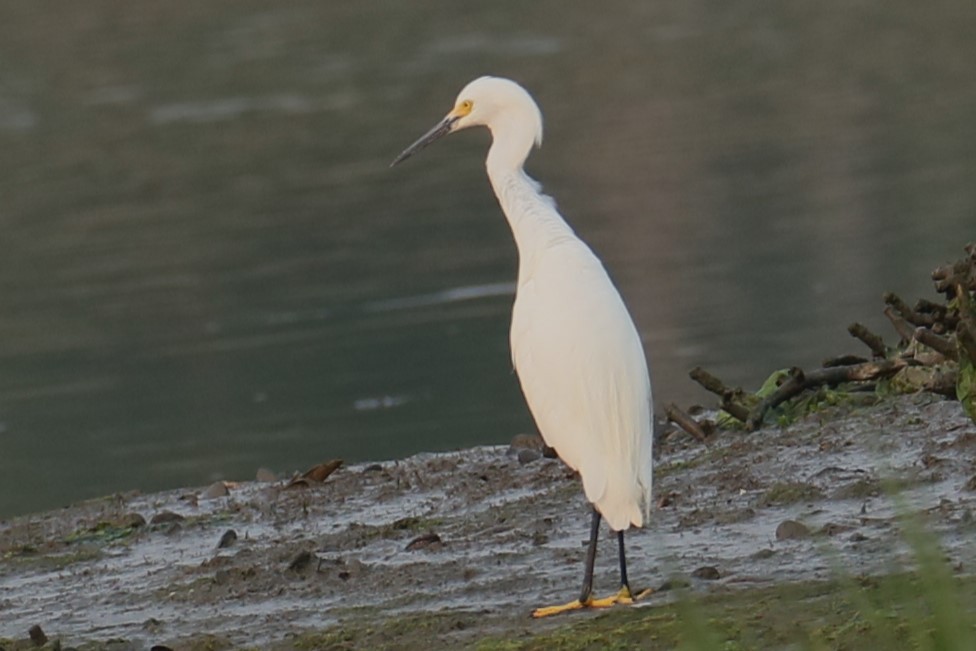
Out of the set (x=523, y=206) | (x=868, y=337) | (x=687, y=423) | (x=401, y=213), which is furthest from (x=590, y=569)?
(x=401, y=213)

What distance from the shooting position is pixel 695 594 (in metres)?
5.63

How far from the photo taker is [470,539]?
274 inches

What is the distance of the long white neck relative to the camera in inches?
259

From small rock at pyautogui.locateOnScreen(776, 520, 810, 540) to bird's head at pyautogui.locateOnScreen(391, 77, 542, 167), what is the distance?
1.66 metres

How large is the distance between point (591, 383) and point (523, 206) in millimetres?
1021

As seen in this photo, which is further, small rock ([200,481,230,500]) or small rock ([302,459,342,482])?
small rock ([200,481,230,500])

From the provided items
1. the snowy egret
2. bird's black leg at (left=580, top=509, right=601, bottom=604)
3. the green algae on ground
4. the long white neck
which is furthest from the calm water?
the green algae on ground

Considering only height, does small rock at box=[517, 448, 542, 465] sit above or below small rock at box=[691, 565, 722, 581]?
above

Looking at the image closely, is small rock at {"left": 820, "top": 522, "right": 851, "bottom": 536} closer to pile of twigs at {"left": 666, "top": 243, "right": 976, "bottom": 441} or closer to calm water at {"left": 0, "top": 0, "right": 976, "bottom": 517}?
pile of twigs at {"left": 666, "top": 243, "right": 976, "bottom": 441}

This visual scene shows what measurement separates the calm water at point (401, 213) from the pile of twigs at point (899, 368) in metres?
3.19

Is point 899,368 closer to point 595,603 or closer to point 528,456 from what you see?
point 528,456

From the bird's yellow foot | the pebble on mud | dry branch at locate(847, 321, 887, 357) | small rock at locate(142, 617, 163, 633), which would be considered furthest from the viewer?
the pebble on mud

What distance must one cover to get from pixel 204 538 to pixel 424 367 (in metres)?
5.72

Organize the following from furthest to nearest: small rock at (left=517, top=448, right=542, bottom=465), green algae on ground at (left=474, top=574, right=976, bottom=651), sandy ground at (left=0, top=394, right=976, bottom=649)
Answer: small rock at (left=517, top=448, right=542, bottom=465) < sandy ground at (left=0, top=394, right=976, bottom=649) < green algae on ground at (left=474, top=574, right=976, bottom=651)
